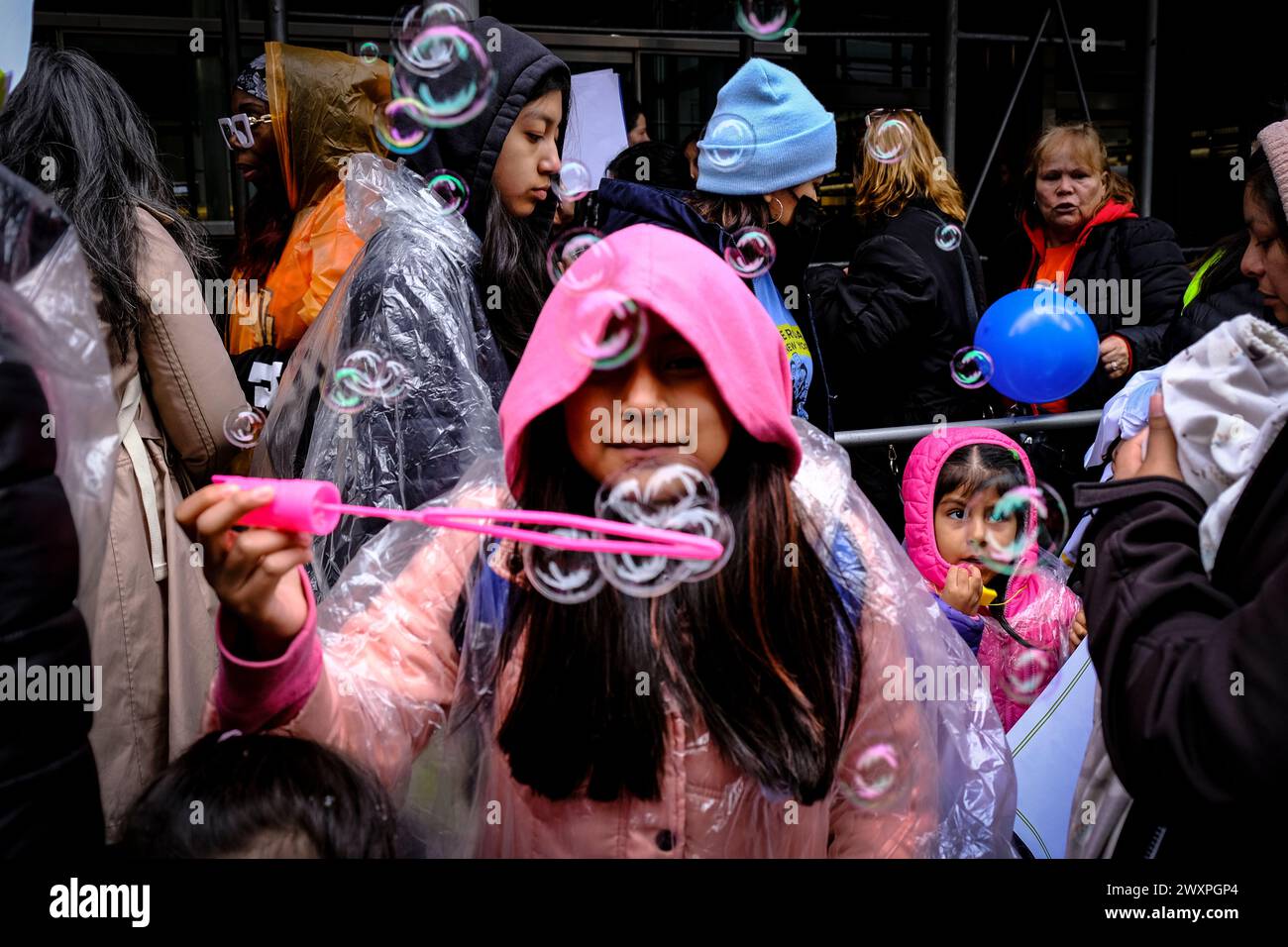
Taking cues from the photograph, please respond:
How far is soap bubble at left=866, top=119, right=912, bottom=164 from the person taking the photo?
10.5 ft

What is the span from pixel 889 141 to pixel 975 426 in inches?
39.5

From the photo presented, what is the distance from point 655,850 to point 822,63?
18.2 ft

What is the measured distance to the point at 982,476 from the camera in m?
2.41

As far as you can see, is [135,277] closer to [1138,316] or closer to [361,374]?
[361,374]

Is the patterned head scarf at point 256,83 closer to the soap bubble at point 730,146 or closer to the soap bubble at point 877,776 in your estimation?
the soap bubble at point 730,146

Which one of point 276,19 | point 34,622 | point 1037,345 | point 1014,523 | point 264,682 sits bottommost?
point 1014,523

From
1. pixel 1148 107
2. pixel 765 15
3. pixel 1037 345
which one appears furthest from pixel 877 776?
pixel 1148 107

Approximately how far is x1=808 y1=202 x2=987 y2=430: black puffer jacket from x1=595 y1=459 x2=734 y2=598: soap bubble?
1.90 metres

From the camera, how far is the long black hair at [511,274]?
2.13m

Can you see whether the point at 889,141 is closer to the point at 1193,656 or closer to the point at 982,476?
the point at 982,476

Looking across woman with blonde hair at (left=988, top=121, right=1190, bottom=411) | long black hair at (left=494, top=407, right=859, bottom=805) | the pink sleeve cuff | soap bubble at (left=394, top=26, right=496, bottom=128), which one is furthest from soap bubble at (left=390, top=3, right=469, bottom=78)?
woman with blonde hair at (left=988, top=121, right=1190, bottom=411)

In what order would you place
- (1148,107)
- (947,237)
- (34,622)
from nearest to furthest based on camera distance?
(34,622), (947,237), (1148,107)

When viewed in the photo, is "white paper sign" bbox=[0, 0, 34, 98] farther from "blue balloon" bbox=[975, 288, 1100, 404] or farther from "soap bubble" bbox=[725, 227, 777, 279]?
"blue balloon" bbox=[975, 288, 1100, 404]

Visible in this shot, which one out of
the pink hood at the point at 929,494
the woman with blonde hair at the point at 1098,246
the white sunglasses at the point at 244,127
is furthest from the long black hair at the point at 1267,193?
the white sunglasses at the point at 244,127
